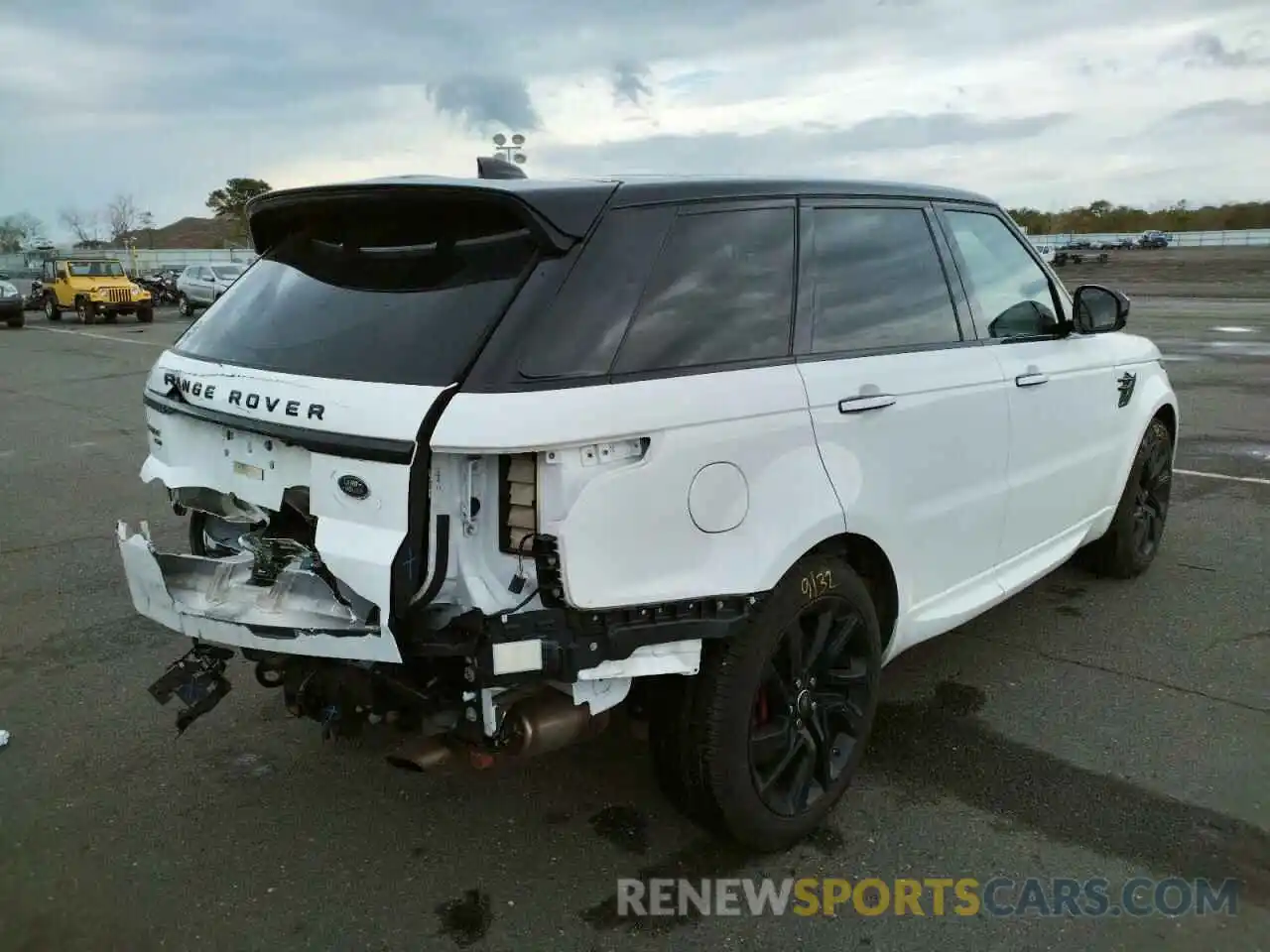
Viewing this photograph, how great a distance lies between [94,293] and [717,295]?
96.1 feet

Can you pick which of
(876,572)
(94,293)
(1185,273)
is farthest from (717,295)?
(1185,273)

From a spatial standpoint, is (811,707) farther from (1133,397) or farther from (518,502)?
(1133,397)

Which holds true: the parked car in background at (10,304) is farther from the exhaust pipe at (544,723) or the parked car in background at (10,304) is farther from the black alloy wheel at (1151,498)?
the exhaust pipe at (544,723)

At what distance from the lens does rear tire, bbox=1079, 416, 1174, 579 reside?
200 inches

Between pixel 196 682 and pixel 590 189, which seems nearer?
pixel 590 189

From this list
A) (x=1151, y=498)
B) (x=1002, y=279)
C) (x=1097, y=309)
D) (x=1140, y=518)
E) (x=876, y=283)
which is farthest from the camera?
(x=1151, y=498)

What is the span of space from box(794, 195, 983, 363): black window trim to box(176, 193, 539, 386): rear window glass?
89 centimetres

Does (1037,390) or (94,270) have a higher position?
(1037,390)

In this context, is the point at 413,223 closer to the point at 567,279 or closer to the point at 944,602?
the point at 567,279

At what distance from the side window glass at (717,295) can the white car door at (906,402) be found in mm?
102

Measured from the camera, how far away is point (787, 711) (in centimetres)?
298

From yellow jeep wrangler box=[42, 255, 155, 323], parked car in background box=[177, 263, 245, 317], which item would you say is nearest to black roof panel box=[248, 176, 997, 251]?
yellow jeep wrangler box=[42, 255, 155, 323]

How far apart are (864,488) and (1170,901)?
1.41m

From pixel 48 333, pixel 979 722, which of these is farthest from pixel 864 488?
pixel 48 333
